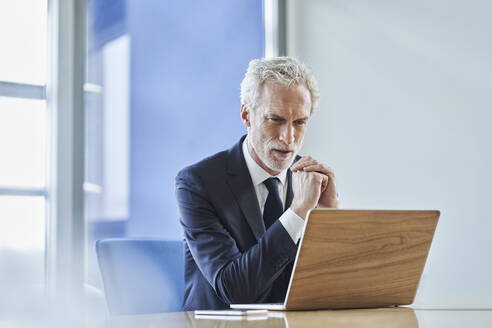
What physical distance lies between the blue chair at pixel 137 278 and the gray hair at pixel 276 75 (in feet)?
1.99

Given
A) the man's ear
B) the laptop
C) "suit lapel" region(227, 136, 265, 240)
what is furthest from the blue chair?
the laptop

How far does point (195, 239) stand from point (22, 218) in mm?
1579

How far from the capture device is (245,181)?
6.44 feet

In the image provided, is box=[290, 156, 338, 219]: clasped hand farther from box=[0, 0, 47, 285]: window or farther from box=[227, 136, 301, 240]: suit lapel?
box=[0, 0, 47, 285]: window

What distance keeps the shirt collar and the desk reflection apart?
0.74 meters

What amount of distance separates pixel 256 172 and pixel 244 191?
0.11 metres

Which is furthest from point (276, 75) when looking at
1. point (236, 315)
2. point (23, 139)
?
point (23, 139)

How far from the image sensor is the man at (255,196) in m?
1.69

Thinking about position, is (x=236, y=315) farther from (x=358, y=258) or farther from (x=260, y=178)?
(x=260, y=178)

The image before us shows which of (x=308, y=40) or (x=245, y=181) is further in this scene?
(x=308, y=40)

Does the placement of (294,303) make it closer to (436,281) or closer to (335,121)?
(436,281)

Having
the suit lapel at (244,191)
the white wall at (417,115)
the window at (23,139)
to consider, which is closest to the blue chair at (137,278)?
the suit lapel at (244,191)

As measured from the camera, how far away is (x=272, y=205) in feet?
6.45

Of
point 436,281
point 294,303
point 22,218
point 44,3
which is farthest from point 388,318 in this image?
point 44,3
